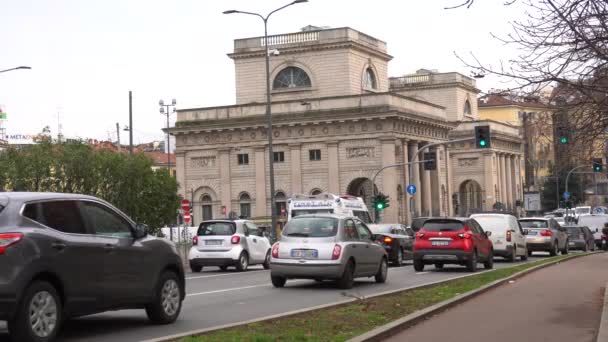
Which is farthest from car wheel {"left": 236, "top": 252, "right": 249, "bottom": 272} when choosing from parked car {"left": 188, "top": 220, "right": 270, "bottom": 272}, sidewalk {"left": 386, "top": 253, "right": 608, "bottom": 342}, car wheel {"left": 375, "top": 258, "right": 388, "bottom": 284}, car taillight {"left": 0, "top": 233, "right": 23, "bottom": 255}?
car taillight {"left": 0, "top": 233, "right": 23, "bottom": 255}

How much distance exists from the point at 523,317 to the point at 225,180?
224ft

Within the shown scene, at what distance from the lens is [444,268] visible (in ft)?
104

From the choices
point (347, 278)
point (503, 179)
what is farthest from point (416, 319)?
A: point (503, 179)

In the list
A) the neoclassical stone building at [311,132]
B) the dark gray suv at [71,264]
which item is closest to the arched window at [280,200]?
the neoclassical stone building at [311,132]

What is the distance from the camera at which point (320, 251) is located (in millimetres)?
20953

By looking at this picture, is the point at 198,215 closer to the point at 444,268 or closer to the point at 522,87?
the point at 444,268

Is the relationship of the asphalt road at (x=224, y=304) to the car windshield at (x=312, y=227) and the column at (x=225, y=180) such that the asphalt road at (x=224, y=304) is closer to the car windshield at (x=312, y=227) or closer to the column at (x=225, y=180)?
the car windshield at (x=312, y=227)

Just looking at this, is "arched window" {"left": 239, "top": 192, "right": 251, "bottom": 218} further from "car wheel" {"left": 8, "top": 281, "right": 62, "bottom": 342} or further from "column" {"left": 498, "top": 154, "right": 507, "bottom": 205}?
"car wheel" {"left": 8, "top": 281, "right": 62, "bottom": 342}

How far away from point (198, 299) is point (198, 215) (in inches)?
2558

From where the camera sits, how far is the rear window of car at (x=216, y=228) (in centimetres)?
3250

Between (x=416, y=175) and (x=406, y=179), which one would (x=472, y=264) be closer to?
(x=406, y=179)

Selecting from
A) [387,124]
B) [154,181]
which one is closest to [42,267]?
[154,181]

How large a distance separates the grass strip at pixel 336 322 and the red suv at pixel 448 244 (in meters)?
9.69

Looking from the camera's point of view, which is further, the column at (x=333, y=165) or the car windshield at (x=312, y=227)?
the column at (x=333, y=165)
